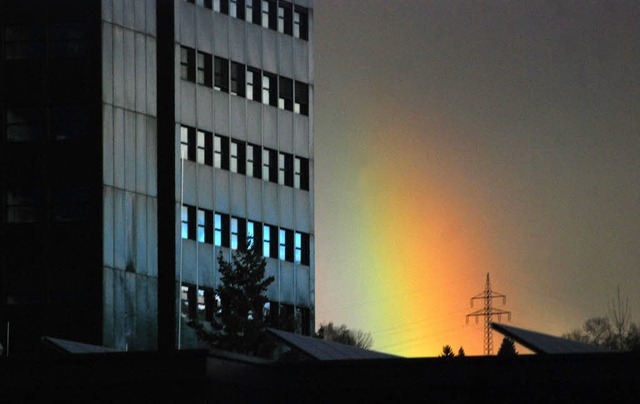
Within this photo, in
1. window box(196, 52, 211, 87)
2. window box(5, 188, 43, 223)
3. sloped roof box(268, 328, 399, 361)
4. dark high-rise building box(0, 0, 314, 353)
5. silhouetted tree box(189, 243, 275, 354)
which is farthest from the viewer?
window box(196, 52, 211, 87)

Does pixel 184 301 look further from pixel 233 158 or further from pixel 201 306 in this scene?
pixel 233 158

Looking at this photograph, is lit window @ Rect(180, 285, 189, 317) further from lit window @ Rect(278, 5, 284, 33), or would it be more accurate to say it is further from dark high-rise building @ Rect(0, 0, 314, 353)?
lit window @ Rect(278, 5, 284, 33)

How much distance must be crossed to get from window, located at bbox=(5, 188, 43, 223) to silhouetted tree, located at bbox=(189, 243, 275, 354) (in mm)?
8777

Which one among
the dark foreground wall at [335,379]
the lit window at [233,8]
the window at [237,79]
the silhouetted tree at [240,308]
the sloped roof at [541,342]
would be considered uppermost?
the lit window at [233,8]

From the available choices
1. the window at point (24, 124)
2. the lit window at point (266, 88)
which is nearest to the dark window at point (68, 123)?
the window at point (24, 124)

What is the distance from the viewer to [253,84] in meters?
102

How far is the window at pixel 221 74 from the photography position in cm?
9969

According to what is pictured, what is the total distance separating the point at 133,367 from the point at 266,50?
181 ft

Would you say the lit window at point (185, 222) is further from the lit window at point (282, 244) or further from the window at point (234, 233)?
the lit window at point (282, 244)

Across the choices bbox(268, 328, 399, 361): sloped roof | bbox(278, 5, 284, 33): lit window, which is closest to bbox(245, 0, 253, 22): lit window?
bbox(278, 5, 284, 33): lit window

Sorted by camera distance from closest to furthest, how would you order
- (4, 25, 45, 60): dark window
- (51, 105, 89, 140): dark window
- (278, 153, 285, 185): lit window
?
(51, 105, 89, 140): dark window
(4, 25, 45, 60): dark window
(278, 153, 285, 185): lit window

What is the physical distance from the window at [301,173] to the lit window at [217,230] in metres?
6.84

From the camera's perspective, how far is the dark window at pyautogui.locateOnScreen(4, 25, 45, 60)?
95.2 m

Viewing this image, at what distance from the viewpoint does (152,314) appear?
312 ft
